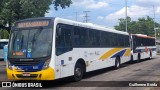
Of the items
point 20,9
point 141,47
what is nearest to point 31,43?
point 20,9

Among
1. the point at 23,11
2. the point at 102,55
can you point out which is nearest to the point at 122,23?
the point at 23,11

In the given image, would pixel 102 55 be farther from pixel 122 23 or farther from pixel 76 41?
pixel 122 23

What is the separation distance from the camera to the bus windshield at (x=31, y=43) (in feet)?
44.7

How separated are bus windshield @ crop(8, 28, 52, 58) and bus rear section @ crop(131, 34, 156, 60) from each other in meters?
16.0

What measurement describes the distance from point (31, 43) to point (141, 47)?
20248 mm

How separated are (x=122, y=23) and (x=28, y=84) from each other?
11611cm

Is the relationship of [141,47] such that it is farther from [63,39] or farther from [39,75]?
[39,75]

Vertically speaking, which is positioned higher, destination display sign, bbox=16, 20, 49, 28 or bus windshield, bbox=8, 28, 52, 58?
destination display sign, bbox=16, 20, 49, 28

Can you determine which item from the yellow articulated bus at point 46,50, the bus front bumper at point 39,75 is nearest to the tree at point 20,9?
the yellow articulated bus at point 46,50

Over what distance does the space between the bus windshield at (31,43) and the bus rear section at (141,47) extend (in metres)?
16.0

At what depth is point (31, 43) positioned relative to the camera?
13.8 m

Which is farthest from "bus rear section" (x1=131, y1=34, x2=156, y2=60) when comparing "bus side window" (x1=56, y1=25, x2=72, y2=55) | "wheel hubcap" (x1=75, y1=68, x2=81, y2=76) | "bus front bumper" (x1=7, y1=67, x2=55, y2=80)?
"bus front bumper" (x1=7, y1=67, x2=55, y2=80)

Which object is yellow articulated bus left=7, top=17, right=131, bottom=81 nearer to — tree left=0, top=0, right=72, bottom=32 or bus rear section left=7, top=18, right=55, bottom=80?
bus rear section left=7, top=18, right=55, bottom=80

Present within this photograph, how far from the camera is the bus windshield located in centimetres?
1362
